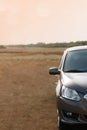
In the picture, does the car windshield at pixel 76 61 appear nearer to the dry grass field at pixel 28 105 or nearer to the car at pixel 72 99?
the car at pixel 72 99

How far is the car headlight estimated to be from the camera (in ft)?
32.0

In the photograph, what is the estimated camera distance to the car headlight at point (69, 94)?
32.0ft

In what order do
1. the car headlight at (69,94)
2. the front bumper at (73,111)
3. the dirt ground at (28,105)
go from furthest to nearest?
the dirt ground at (28,105), the car headlight at (69,94), the front bumper at (73,111)

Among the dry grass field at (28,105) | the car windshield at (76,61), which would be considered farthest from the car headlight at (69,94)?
the dry grass field at (28,105)

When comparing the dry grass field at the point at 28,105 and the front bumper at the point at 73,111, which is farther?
the dry grass field at the point at 28,105

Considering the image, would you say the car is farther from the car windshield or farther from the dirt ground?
the dirt ground

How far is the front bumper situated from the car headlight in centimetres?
7

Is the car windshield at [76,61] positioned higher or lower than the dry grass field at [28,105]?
higher

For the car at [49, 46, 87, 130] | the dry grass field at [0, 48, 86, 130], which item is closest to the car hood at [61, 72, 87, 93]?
the car at [49, 46, 87, 130]

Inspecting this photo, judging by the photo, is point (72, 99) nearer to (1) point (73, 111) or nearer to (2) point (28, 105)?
(1) point (73, 111)

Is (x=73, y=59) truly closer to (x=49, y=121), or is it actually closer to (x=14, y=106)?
(x=49, y=121)

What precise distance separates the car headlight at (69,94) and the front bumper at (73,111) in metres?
0.07

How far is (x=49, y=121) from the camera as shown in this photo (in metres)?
12.1

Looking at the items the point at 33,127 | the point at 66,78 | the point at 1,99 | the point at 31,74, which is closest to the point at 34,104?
the point at 1,99
